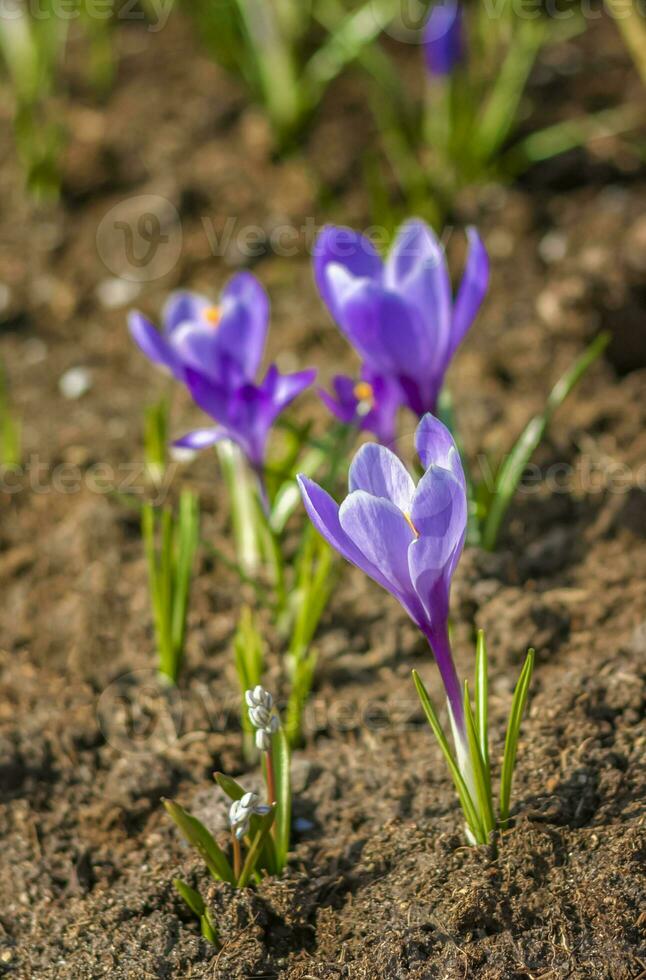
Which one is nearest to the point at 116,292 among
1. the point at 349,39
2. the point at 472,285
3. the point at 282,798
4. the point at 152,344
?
the point at 349,39

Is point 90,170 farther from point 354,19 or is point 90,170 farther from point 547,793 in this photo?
point 547,793

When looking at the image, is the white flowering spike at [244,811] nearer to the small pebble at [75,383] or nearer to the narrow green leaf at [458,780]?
the narrow green leaf at [458,780]

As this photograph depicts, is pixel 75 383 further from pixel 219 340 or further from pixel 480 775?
pixel 480 775

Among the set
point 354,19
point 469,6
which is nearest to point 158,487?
point 354,19

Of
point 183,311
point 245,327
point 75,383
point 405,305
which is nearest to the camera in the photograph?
point 405,305

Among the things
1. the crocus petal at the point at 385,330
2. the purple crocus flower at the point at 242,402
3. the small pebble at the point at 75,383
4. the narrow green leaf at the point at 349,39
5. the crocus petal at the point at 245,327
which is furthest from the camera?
the narrow green leaf at the point at 349,39

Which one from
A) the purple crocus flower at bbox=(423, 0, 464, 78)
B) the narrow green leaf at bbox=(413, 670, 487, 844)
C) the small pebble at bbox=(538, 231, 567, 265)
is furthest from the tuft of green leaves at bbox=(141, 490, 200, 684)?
the purple crocus flower at bbox=(423, 0, 464, 78)

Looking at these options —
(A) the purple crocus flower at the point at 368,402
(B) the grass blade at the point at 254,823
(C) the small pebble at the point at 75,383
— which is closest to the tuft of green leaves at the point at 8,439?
(C) the small pebble at the point at 75,383

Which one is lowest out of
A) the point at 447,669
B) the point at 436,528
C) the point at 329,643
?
the point at 329,643
